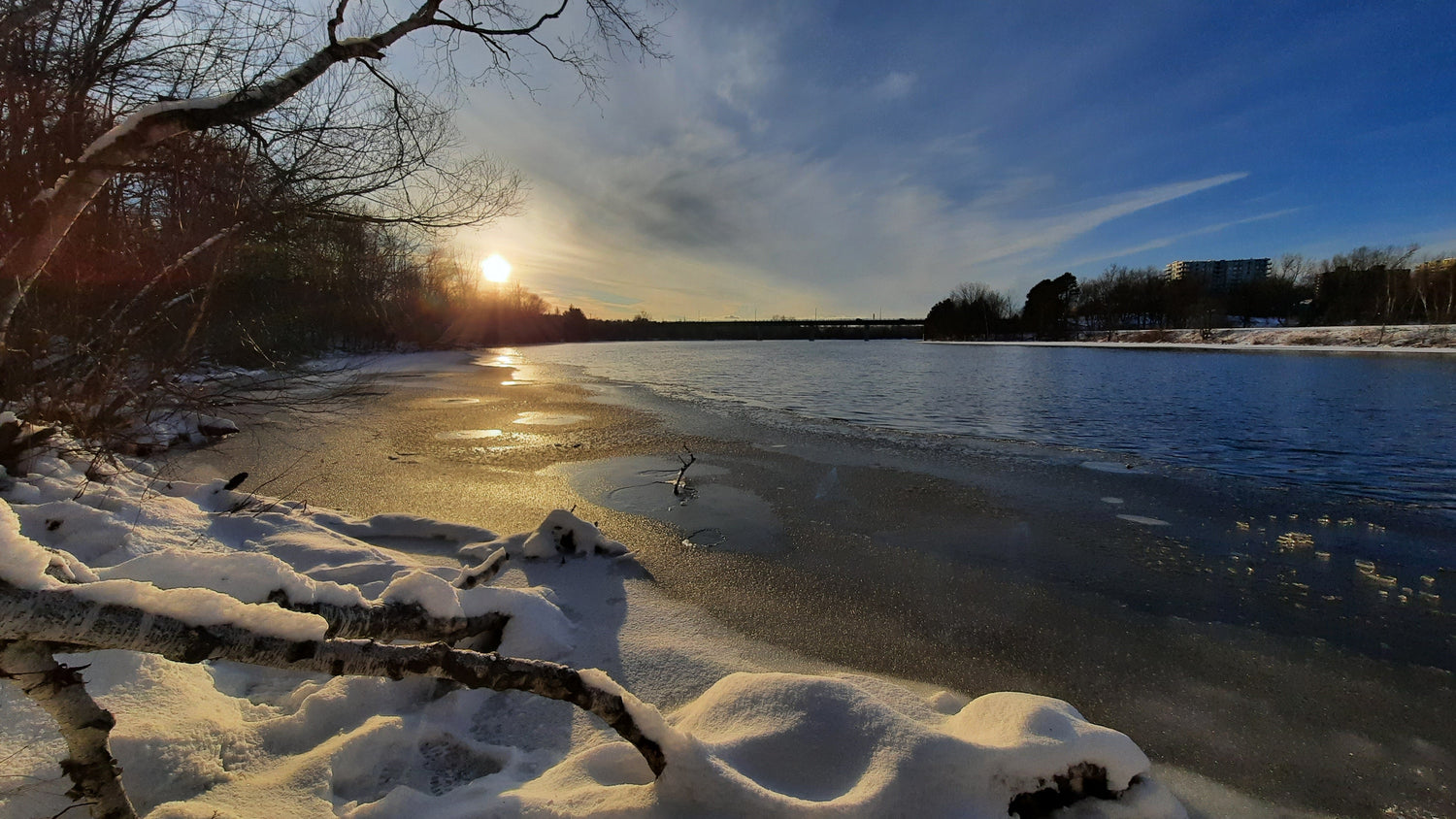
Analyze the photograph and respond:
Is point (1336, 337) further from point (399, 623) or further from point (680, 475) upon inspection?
point (399, 623)

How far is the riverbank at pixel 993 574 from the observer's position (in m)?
2.70

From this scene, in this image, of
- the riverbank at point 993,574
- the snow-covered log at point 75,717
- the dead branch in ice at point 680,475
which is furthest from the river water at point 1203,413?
the snow-covered log at point 75,717

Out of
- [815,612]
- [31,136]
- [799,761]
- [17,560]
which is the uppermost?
[31,136]

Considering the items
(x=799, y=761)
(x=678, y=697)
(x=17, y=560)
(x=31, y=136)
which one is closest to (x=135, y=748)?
(x=17, y=560)

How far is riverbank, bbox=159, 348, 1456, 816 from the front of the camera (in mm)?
2699

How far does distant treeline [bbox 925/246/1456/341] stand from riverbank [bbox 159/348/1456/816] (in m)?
76.6

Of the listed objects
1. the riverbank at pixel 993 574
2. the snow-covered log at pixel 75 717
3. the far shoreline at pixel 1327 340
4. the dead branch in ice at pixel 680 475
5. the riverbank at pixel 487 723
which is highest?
the far shoreline at pixel 1327 340

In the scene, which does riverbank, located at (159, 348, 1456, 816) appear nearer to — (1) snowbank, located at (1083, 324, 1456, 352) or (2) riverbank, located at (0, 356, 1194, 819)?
(2) riverbank, located at (0, 356, 1194, 819)

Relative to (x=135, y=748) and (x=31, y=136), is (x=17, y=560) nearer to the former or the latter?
(x=135, y=748)

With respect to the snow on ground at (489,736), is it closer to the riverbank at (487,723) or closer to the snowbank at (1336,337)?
the riverbank at (487,723)

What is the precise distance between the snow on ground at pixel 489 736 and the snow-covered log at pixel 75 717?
15 centimetres

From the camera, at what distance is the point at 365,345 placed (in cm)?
4381

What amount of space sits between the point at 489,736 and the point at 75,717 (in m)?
1.50

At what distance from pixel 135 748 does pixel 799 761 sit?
222 cm
